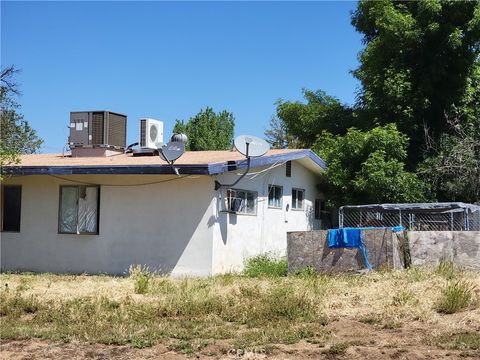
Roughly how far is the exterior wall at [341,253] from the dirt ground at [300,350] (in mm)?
4277

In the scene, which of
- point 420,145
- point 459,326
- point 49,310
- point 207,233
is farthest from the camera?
point 420,145

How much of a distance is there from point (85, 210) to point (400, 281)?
7.94 m

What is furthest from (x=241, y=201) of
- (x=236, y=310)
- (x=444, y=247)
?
(x=236, y=310)

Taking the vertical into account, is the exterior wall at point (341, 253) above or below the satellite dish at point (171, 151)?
below

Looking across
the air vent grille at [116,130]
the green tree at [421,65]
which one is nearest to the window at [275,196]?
the green tree at [421,65]

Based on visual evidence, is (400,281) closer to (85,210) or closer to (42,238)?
(85,210)

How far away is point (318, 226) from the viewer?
19578 millimetres

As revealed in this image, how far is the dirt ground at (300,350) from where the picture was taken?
6539mm

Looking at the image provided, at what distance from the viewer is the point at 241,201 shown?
1482cm

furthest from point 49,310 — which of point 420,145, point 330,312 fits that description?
point 420,145

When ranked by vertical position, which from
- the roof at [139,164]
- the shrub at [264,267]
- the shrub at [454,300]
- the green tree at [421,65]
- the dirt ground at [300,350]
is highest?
the green tree at [421,65]

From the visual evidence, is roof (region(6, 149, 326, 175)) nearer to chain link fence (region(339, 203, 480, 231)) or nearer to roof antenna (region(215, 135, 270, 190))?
roof antenna (region(215, 135, 270, 190))

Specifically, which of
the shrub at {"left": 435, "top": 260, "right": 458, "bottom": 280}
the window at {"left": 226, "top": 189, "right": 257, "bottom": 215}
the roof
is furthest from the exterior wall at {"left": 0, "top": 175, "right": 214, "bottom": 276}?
the shrub at {"left": 435, "top": 260, "right": 458, "bottom": 280}

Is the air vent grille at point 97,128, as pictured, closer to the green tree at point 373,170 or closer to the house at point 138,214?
the house at point 138,214
